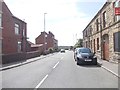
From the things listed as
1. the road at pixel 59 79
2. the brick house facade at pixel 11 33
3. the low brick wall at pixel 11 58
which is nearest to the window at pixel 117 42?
the road at pixel 59 79

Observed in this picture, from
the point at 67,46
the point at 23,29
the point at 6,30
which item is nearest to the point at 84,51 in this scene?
the point at 6,30

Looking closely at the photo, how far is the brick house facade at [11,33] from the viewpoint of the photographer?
32.8m

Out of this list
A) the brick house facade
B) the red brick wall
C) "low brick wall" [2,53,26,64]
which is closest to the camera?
"low brick wall" [2,53,26,64]

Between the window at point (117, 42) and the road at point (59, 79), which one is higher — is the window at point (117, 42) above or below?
above

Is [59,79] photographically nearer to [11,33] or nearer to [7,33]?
[7,33]

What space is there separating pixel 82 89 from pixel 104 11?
60.6ft

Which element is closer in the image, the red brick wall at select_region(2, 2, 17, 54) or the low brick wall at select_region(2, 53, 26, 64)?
the low brick wall at select_region(2, 53, 26, 64)

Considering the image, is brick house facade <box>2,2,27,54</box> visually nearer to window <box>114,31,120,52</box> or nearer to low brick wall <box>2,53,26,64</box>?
low brick wall <box>2,53,26,64</box>

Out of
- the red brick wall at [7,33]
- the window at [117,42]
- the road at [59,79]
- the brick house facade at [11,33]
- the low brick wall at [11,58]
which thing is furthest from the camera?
the brick house facade at [11,33]

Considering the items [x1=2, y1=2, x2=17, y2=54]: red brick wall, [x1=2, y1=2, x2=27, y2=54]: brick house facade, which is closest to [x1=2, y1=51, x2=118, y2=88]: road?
[x1=2, y1=2, x2=17, y2=54]: red brick wall

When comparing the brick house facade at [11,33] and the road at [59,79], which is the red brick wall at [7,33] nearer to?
the brick house facade at [11,33]

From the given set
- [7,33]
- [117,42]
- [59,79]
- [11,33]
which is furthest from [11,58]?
[59,79]

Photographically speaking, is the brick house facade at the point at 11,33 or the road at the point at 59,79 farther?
the brick house facade at the point at 11,33

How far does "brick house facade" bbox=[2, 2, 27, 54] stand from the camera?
1293 inches
